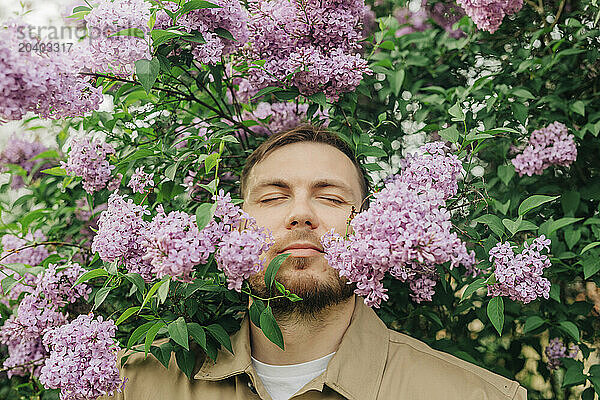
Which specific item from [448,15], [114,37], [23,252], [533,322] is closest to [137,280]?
[114,37]

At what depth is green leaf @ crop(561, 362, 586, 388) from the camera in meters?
2.00

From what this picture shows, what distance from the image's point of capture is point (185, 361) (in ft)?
5.98

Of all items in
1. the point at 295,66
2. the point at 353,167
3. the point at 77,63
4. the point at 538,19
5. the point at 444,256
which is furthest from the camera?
the point at 538,19

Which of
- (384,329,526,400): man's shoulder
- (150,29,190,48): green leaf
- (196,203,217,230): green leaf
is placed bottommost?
(384,329,526,400): man's shoulder

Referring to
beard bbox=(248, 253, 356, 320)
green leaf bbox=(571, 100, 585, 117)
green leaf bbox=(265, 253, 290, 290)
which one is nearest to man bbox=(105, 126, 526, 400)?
beard bbox=(248, 253, 356, 320)

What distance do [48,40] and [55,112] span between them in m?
0.18

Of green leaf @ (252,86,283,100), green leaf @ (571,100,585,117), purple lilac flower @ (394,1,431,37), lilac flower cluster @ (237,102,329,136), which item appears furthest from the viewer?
purple lilac flower @ (394,1,431,37)

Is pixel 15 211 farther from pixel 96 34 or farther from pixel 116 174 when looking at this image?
pixel 96 34

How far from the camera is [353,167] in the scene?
6.77 ft

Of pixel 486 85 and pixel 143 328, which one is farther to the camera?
pixel 486 85

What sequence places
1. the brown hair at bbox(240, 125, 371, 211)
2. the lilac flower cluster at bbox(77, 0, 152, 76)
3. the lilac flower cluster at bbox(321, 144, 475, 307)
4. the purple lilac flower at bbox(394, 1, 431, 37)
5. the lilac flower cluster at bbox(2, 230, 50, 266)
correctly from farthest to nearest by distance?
the purple lilac flower at bbox(394, 1, 431, 37) < the lilac flower cluster at bbox(2, 230, 50, 266) < the brown hair at bbox(240, 125, 371, 211) < the lilac flower cluster at bbox(77, 0, 152, 76) < the lilac flower cluster at bbox(321, 144, 475, 307)

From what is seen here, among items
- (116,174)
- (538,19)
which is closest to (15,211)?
(116,174)

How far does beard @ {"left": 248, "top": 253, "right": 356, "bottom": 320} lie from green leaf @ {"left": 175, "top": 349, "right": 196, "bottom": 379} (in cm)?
27

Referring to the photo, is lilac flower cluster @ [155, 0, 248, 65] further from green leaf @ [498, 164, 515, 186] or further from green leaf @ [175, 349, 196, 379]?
green leaf @ [498, 164, 515, 186]
